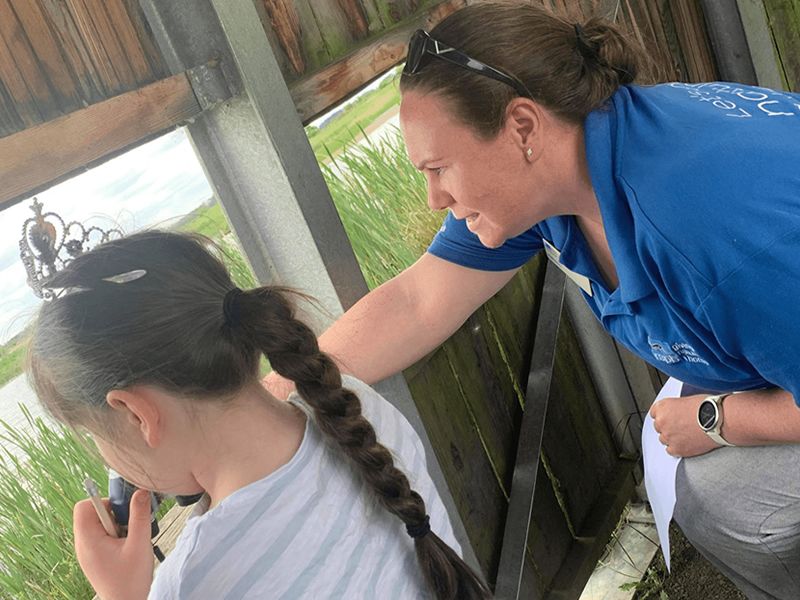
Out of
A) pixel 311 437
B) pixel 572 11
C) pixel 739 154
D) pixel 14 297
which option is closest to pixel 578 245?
pixel 739 154

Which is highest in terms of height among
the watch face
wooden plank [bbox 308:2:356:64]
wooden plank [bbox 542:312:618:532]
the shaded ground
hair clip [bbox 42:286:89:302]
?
wooden plank [bbox 308:2:356:64]

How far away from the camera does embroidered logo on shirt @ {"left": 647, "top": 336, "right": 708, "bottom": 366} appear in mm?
1660

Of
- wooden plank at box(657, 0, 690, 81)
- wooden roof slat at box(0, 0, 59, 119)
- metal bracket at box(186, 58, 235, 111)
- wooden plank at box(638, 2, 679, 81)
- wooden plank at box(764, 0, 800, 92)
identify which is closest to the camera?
wooden roof slat at box(0, 0, 59, 119)

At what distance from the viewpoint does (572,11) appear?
2.84 meters

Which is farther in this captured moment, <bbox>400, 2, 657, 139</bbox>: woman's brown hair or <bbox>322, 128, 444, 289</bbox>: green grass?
<bbox>322, 128, 444, 289</bbox>: green grass

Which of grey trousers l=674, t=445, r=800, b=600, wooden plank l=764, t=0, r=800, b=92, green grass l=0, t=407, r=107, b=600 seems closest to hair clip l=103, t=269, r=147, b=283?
green grass l=0, t=407, r=107, b=600

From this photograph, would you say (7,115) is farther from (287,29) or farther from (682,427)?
(682,427)

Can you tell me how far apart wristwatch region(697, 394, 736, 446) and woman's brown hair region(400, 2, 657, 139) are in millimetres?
640

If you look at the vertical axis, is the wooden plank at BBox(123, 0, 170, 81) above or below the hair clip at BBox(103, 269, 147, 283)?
above

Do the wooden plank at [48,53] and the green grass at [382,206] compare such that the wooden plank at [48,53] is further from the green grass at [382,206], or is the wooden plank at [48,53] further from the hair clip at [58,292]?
the green grass at [382,206]

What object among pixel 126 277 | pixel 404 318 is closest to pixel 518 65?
pixel 404 318

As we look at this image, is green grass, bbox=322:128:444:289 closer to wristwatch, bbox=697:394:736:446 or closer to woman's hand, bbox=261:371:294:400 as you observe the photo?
woman's hand, bbox=261:371:294:400

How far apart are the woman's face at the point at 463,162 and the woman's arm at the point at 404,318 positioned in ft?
0.91

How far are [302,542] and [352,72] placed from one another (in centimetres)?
101
